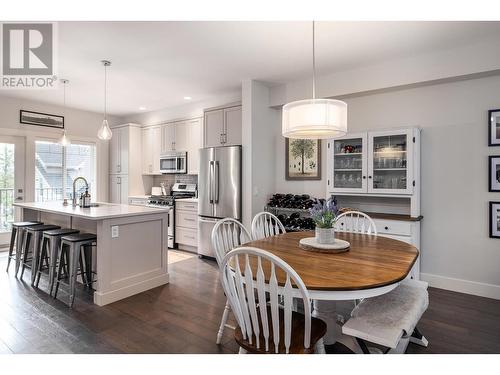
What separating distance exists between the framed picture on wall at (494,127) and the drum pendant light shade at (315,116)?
2.12 m

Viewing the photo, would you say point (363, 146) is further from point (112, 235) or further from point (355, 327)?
point (112, 235)

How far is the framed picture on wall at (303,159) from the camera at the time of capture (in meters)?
4.36

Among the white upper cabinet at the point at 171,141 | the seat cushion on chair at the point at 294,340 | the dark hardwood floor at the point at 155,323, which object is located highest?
the white upper cabinet at the point at 171,141

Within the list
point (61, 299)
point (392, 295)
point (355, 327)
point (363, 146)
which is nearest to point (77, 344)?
Result: point (61, 299)

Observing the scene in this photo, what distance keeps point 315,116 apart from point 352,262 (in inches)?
37.6

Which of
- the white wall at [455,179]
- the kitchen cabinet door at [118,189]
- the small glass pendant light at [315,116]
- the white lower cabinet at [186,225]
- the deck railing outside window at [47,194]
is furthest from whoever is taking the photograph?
the kitchen cabinet door at [118,189]

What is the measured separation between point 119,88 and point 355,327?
459cm

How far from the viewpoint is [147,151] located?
6234 mm

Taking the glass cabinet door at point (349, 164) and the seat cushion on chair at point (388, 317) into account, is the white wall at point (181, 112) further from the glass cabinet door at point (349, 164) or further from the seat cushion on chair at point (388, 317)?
the seat cushion on chair at point (388, 317)

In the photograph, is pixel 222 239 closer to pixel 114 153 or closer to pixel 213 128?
pixel 213 128

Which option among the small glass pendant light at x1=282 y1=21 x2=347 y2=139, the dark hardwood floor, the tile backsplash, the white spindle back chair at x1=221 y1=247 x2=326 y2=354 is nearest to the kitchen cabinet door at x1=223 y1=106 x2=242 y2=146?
the tile backsplash

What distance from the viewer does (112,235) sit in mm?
3055

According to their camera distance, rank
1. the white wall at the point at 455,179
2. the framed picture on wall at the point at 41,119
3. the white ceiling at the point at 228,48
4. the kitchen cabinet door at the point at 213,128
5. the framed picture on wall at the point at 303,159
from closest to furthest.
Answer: the white ceiling at the point at 228,48, the white wall at the point at 455,179, the framed picture on wall at the point at 303,159, the kitchen cabinet door at the point at 213,128, the framed picture on wall at the point at 41,119

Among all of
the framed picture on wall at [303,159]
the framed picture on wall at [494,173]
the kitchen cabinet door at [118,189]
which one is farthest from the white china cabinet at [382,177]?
the kitchen cabinet door at [118,189]
